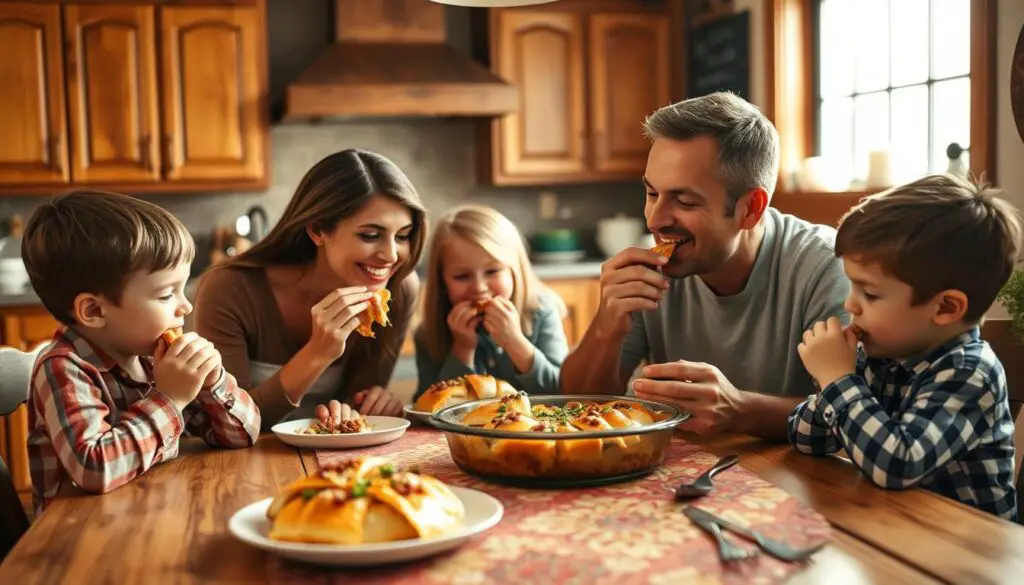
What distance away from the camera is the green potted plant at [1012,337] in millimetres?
1860

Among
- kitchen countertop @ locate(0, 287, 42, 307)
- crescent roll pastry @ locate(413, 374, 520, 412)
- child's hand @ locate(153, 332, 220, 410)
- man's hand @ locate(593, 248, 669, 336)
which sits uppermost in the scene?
man's hand @ locate(593, 248, 669, 336)

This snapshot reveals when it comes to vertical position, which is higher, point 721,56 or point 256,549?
point 721,56

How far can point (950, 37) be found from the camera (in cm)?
378

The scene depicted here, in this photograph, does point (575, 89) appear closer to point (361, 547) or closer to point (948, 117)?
point (948, 117)

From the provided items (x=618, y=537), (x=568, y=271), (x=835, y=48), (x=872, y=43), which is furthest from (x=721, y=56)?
(x=618, y=537)

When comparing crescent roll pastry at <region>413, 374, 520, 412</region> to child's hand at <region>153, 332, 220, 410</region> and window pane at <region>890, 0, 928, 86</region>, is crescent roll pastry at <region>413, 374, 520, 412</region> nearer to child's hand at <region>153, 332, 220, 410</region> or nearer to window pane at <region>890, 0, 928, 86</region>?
child's hand at <region>153, 332, 220, 410</region>

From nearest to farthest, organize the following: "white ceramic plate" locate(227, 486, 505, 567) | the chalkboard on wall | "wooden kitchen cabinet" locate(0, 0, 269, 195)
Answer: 1. "white ceramic plate" locate(227, 486, 505, 567)
2. "wooden kitchen cabinet" locate(0, 0, 269, 195)
3. the chalkboard on wall

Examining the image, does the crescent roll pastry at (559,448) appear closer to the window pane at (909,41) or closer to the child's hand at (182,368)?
the child's hand at (182,368)

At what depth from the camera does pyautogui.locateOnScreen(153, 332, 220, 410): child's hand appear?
165 cm

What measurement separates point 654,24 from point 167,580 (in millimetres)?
4716

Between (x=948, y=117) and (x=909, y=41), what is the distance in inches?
15.9

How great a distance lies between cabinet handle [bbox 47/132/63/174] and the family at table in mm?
2543

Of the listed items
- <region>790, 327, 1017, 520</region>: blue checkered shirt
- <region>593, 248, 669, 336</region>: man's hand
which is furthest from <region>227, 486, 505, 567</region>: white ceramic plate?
<region>593, 248, 669, 336</region>: man's hand

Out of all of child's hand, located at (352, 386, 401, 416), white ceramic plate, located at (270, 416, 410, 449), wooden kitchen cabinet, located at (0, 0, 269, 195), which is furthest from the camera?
wooden kitchen cabinet, located at (0, 0, 269, 195)
